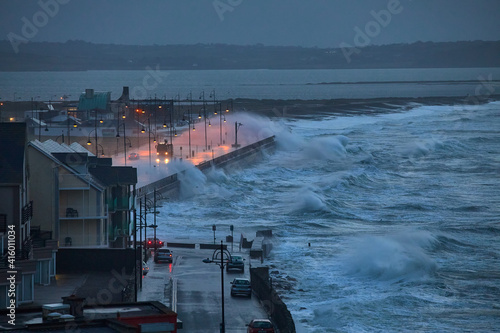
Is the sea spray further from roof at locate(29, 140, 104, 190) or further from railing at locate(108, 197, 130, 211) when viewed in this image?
roof at locate(29, 140, 104, 190)

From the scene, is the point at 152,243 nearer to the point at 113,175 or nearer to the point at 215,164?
the point at 113,175

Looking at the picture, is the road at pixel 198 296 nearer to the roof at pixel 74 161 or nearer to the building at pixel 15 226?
the roof at pixel 74 161

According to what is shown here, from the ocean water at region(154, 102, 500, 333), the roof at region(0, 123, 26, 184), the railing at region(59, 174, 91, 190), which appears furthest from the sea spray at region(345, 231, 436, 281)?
the roof at region(0, 123, 26, 184)

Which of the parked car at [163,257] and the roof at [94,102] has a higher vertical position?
the roof at [94,102]

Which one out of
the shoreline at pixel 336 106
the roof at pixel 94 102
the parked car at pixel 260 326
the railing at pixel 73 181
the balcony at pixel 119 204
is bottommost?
the parked car at pixel 260 326

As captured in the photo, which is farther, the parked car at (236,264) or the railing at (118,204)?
the parked car at (236,264)

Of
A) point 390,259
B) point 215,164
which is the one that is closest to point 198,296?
point 390,259

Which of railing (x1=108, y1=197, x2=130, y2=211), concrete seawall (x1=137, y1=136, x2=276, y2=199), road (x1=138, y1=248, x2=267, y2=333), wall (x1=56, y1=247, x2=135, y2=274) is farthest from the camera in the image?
concrete seawall (x1=137, y1=136, x2=276, y2=199)

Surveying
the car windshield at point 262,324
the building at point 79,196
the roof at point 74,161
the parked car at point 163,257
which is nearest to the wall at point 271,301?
the car windshield at point 262,324
